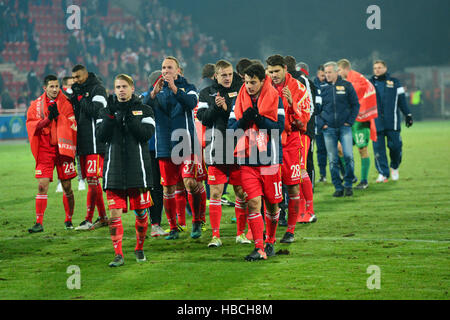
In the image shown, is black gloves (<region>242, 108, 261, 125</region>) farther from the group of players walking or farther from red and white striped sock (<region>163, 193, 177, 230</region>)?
red and white striped sock (<region>163, 193, 177, 230</region>)

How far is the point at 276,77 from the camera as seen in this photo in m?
7.76

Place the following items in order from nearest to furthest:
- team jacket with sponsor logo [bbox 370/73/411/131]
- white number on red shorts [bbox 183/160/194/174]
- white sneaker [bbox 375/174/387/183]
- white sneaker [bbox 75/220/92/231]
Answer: white number on red shorts [bbox 183/160/194/174], white sneaker [bbox 75/220/92/231], team jacket with sponsor logo [bbox 370/73/411/131], white sneaker [bbox 375/174/387/183]

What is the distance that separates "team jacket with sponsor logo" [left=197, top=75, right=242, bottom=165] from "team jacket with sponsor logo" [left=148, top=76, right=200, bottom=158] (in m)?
0.62

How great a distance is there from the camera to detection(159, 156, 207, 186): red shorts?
28.8 ft

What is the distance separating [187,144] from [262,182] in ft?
6.44

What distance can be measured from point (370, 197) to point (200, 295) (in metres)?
7.00

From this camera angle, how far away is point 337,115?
40.4 ft

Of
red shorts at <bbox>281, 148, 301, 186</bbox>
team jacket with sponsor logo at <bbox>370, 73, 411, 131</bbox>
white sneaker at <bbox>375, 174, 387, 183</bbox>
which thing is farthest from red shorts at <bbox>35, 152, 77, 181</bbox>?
team jacket with sponsor logo at <bbox>370, 73, 411, 131</bbox>

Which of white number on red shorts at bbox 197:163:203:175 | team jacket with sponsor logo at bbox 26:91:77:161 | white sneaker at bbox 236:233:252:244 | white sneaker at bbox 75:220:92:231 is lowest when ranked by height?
white sneaker at bbox 75:220:92:231

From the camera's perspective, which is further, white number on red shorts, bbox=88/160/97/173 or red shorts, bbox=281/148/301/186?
white number on red shorts, bbox=88/160/97/173

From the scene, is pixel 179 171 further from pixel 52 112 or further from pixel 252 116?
pixel 252 116

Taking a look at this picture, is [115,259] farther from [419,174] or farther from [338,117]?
[419,174]

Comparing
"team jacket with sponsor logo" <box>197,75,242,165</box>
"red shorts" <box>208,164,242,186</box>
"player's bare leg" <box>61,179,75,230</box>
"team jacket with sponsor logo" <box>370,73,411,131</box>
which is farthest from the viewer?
"team jacket with sponsor logo" <box>370,73,411,131</box>

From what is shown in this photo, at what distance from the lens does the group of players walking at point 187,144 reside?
7.04m
